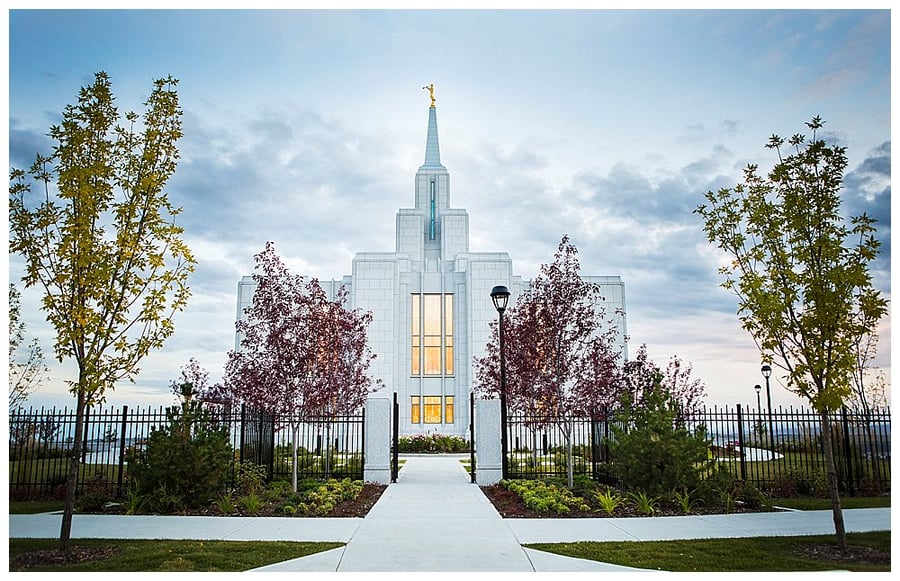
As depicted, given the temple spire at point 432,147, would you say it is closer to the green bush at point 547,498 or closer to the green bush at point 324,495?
the green bush at point 324,495

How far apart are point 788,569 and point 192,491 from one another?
33.9 ft

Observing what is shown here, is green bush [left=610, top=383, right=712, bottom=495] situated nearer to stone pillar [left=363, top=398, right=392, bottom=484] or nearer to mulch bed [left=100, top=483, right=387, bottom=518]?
mulch bed [left=100, top=483, right=387, bottom=518]

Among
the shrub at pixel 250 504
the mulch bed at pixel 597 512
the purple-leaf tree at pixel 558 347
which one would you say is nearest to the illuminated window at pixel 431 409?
the purple-leaf tree at pixel 558 347

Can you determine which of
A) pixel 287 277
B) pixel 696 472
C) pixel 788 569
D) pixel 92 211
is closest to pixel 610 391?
pixel 696 472

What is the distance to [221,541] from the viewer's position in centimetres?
981

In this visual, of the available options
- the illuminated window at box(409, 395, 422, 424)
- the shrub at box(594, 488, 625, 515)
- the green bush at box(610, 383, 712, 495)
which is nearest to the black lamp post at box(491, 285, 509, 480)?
the green bush at box(610, 383, 712, 495)

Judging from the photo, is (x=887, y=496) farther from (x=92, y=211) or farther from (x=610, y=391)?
(x=92, y=211)

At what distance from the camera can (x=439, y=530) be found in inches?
415

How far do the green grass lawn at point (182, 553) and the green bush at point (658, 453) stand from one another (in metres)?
6.72

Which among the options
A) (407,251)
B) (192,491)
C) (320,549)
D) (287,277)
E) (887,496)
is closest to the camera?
(320,549)

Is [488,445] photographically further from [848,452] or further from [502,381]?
[848,452]

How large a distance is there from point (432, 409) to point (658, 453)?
2819cm

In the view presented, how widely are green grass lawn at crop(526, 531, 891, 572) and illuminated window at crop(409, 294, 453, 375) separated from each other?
31.7m

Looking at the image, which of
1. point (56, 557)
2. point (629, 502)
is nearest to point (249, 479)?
point (56, 557)
